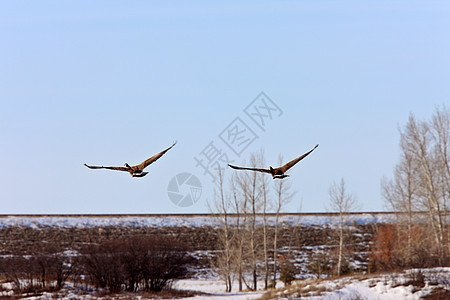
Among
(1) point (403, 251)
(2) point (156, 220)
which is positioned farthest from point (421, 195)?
(2) point (156, 220)

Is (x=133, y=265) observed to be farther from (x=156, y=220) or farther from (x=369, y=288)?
(x=156, y=220)

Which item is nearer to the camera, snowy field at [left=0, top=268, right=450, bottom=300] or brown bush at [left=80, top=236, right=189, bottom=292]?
snowy field at [left=0, top=268, right=450, bottom=300]

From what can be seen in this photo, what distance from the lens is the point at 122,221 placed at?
6144 centimetres

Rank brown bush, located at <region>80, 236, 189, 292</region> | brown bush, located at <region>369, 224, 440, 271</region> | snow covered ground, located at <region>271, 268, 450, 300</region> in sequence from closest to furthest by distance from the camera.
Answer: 1. snow covered ground, located at <region>271, 268, 450, 300</region>
2. brown bush, located at <region>369, 224, 440, 271</region>
3. brown bush, located at <region>80, 236, 189, 292</region>

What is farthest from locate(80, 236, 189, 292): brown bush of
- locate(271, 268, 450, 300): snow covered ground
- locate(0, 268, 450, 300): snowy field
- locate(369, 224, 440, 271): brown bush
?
locate(369, 224, 440, 271): brown bush

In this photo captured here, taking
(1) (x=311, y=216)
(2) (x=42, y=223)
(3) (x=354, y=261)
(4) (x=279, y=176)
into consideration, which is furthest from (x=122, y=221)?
(4) (x=279, y=176)

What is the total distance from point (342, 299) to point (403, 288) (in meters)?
2.67

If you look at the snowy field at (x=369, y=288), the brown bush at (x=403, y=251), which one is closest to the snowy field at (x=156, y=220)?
the brown bush at (x=403, y=251)

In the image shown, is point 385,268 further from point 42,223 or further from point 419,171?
point 42,223

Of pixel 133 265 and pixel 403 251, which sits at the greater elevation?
pixel 403 251

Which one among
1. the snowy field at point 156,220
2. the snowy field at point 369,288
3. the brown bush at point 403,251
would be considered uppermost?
the snowy field at point 156,220

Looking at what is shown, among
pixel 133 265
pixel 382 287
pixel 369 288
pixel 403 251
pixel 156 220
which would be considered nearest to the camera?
pixel 382 287

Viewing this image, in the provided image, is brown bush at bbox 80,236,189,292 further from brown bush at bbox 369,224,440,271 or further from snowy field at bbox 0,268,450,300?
brown bush at bbox 369,224,440,271

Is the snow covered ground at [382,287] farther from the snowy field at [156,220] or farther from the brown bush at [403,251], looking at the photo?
the snowy field at [156,220]
